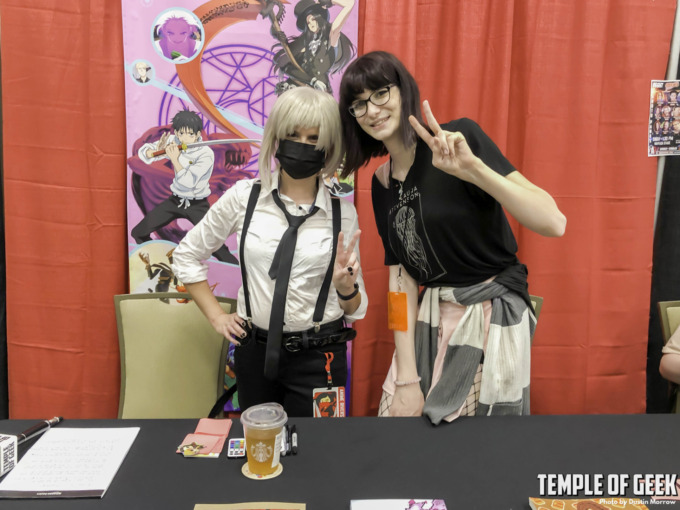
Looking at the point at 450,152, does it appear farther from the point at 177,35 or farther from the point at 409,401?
the point at 177,35

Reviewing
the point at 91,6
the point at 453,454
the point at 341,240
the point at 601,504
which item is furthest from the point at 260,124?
the point at 601,504

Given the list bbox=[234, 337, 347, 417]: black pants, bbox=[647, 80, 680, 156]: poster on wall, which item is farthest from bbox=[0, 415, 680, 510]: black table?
bbox=[647, 80, 680, 156]: poster on wall

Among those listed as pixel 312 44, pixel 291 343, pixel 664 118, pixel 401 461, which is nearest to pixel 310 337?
pixel 291 343

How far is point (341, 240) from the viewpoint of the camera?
4.19 feet

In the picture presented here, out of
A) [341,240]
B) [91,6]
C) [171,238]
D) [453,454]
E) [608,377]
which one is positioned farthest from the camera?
[608,377]

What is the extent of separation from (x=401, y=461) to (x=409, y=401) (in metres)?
0.38

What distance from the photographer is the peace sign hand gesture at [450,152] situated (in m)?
1.16

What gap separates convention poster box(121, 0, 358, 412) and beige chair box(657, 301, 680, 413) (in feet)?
4.40

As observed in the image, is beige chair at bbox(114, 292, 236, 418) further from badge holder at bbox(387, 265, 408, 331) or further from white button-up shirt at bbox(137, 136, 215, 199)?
badge holder at bbox(387, 265, 408, 331)

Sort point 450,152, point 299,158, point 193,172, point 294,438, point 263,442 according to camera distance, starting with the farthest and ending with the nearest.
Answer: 1. point 193,172
2. point 299,158
3. point 450,152
4. point 294,438
5. point 263,442

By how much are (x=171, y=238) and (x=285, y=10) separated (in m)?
1.05

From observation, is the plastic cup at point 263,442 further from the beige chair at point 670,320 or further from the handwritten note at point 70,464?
the beige chair at point 670,320

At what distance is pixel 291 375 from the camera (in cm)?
150

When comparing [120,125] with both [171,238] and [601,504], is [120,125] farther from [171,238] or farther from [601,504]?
[601,504]
